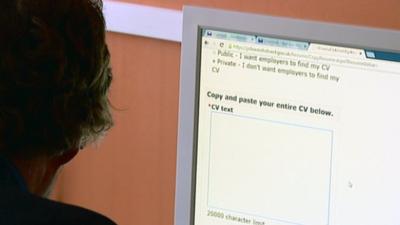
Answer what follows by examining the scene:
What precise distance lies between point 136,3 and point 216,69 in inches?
18.3

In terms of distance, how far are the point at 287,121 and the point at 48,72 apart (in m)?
0.34

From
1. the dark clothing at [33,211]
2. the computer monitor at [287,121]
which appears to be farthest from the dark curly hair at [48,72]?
the computer monitor at [287,121]

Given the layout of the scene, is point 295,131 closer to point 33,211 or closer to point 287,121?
point 287,121

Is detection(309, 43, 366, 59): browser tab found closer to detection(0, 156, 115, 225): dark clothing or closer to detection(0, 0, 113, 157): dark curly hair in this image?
detection(0, 0, 113, 157): dark curly hair

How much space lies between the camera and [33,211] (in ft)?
2.81

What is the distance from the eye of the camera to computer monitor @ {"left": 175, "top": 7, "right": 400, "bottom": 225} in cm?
110

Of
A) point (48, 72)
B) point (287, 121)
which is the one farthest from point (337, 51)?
point (48, 72)

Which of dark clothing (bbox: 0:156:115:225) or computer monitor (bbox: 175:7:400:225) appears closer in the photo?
dark clothing (bbox: 0:156:115:225)

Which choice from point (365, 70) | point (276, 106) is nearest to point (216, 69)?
point (276, 106)

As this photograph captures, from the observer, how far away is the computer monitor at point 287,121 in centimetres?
110

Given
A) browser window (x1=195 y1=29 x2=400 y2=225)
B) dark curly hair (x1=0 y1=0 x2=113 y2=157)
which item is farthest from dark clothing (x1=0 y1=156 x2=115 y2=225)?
browser window (x1=195 y1=29 x2=400 y2=225)

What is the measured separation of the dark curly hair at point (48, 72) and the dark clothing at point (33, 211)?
0.27 ft

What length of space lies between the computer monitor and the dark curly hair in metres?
0.21

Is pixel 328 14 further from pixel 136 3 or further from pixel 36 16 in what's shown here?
pixel 36 16
